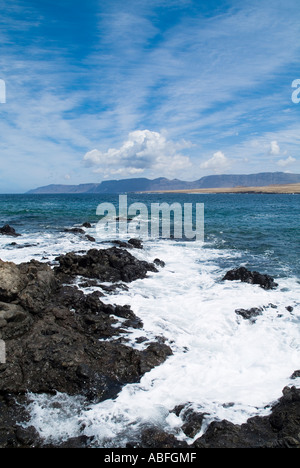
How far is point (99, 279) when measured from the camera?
577 inches

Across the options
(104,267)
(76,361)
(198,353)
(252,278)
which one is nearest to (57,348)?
(76,361)

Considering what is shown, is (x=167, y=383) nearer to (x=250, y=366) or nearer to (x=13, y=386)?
(x=250, y=366)

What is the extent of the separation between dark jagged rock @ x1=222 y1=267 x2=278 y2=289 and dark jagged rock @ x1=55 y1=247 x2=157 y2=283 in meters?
4.21

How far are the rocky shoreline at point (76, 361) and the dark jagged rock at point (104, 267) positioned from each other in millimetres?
2026

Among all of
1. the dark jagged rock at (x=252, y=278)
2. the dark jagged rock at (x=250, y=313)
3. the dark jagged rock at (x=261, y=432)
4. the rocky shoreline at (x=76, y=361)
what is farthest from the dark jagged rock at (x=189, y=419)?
the dark jagged rock at (x=252, y=278)

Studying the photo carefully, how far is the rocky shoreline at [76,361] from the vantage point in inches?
222

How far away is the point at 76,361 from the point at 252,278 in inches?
396

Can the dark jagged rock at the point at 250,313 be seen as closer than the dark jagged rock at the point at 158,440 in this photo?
No

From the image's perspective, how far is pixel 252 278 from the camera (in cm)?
1466

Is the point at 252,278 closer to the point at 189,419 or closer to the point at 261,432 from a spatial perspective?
the point at 261,432

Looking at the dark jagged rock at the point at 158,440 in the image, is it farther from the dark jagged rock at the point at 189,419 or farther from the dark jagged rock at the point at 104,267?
the dark jagged rock at the point at 104,267
